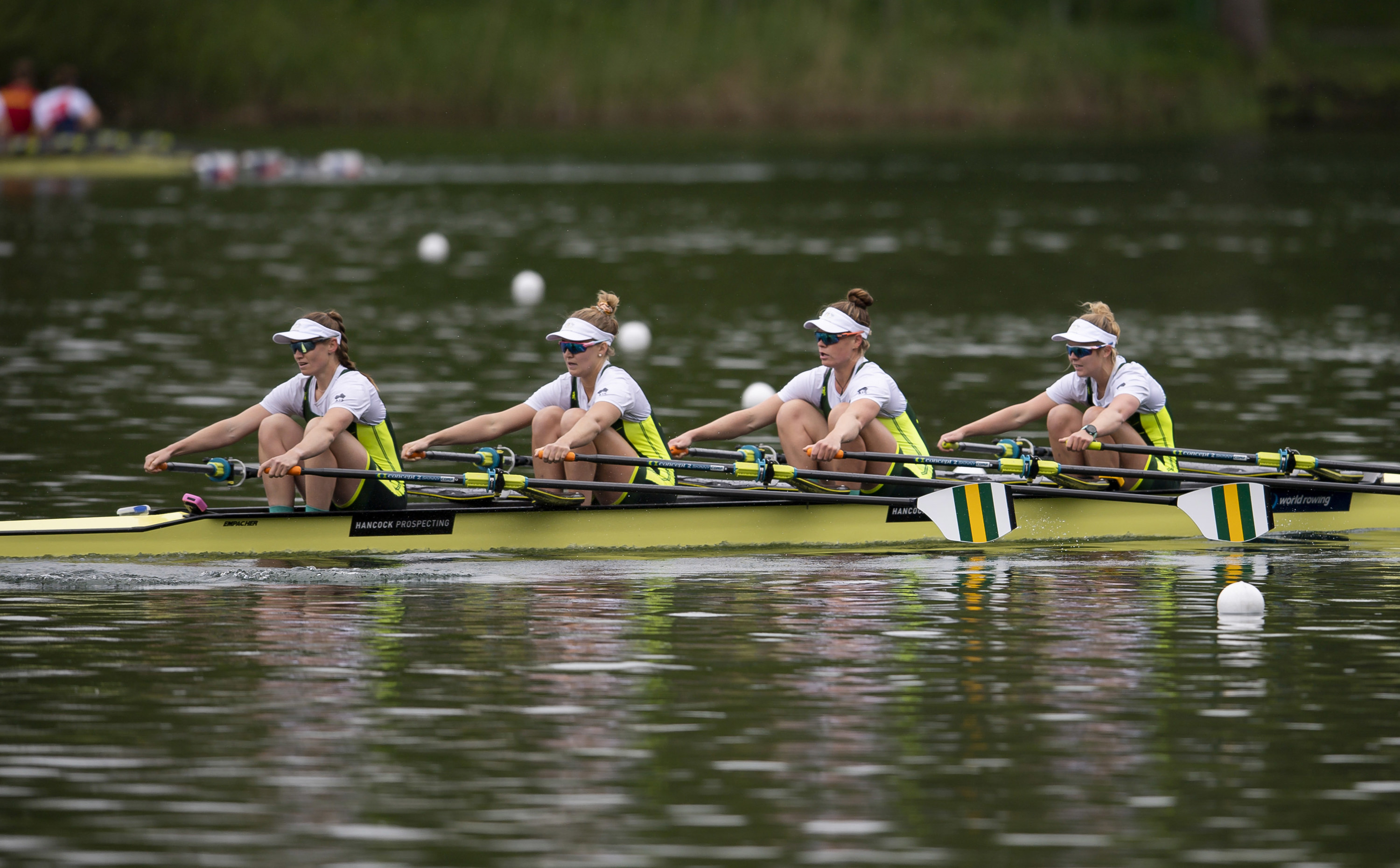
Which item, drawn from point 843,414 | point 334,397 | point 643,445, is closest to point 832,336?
A: point 843,414

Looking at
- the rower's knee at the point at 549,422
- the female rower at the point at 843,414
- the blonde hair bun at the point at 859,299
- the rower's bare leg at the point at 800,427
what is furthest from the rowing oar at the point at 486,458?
the blonde hair bun at the point at 859,299

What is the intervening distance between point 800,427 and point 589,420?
112 cm

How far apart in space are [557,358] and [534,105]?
2823 cm

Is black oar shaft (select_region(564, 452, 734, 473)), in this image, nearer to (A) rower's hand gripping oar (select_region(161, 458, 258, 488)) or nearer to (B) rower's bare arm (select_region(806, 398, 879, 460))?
(B) rower's bare arm (select_region(806, 398, 879, 460))

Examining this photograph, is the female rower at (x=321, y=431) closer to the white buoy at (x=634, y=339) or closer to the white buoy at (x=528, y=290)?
the white buoy at (x=634, y=339)

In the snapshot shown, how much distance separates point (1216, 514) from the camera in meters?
10.4

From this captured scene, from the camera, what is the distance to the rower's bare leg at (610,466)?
397 inches

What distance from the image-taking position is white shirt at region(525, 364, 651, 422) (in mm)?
9977

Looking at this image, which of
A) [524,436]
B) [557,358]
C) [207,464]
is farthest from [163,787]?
[557,358]

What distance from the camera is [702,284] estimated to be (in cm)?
2297

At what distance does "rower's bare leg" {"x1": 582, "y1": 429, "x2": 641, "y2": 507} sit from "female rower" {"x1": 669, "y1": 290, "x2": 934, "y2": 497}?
0.98 ft

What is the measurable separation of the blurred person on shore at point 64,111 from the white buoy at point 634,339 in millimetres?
18917

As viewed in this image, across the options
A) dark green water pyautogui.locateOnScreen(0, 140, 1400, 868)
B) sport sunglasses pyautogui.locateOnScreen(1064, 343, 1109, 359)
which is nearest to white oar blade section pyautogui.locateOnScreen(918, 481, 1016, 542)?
dark green water pyautogui.locateOnScreen(0, 140, 1400, 868)

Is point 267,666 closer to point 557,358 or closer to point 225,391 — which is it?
point 225,391
